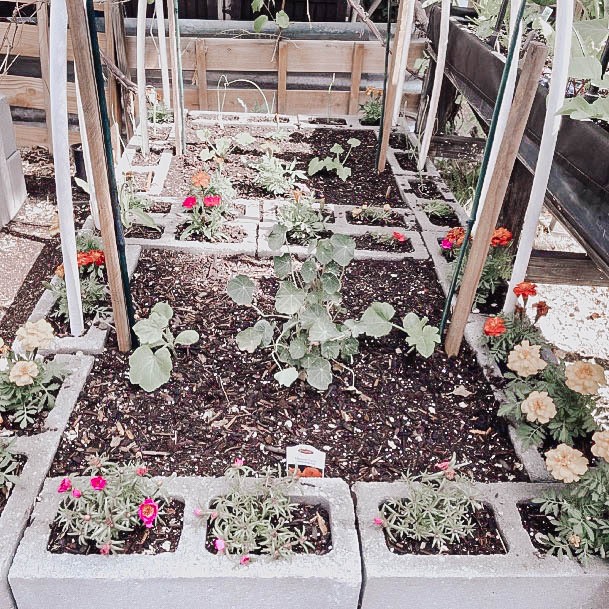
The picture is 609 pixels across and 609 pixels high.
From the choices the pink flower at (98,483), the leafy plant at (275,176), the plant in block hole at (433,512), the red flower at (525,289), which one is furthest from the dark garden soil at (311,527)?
the leafy plant at (275,176)

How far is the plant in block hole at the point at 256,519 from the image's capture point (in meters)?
1.28

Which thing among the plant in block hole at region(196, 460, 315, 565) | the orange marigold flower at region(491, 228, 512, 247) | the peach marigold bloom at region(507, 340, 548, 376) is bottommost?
the plant in block hole at region(196, 460, 315, 565)

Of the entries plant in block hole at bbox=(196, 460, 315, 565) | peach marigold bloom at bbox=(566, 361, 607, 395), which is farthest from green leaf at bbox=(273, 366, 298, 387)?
peach marigold bloom at bbox=(566, 361, 607, 395)

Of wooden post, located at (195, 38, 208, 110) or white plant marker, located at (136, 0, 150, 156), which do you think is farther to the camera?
wooden post, located at (195, 38, 208, 110)

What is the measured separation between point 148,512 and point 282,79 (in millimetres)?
3851

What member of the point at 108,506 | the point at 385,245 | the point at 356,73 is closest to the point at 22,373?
the point at 108,506

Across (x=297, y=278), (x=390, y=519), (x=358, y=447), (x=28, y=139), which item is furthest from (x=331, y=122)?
(x=390, y=519)

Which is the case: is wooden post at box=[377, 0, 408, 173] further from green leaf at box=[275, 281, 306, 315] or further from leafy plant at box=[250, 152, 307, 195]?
green leaf at box=[275, 281, 306, 315]

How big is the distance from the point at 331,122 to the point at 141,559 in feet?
10.2

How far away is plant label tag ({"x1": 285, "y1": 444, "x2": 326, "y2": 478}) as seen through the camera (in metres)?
1.41

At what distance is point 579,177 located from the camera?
169cm

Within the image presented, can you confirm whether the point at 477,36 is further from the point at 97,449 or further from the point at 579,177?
the point at 97,449

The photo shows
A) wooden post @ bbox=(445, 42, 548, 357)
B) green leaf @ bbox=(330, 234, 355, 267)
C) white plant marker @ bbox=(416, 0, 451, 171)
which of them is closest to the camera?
wooden post @ bbox=(445, 42, 548, 357)

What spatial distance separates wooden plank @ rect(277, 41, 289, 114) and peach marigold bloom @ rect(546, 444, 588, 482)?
12.3 ft
